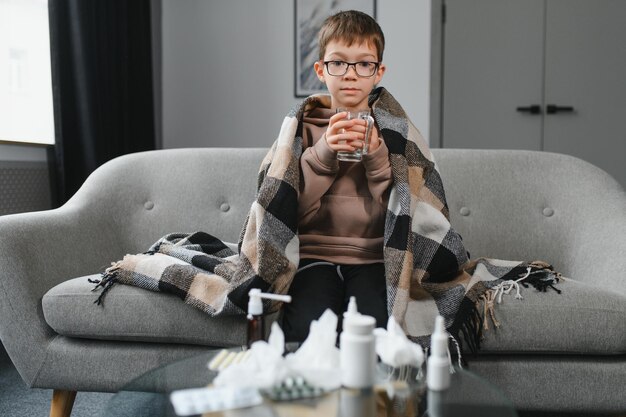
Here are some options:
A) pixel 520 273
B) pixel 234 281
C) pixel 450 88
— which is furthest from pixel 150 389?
pixel 450 88

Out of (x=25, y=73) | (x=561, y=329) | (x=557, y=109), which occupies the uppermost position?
(x=25, y=73)

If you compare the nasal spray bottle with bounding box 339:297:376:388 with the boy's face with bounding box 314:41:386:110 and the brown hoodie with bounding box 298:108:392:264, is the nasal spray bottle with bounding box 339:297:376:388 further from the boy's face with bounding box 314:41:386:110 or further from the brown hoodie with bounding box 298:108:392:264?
the boy's face with bounding box 314:41:386:110

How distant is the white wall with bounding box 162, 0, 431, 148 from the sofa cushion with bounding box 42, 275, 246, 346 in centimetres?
213

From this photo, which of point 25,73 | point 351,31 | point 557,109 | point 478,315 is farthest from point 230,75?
point 478,315

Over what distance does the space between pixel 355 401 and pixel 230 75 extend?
2.90m

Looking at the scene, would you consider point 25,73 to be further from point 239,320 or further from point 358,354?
point 358,354

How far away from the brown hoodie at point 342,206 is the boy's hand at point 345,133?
0.10 m

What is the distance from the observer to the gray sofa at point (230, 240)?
1332mm

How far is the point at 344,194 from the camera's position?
1575mm

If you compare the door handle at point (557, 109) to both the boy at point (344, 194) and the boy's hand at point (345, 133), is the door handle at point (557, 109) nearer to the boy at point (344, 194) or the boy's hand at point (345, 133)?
the boy at point (344, 194)

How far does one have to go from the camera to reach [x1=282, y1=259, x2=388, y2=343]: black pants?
1331 millimetres

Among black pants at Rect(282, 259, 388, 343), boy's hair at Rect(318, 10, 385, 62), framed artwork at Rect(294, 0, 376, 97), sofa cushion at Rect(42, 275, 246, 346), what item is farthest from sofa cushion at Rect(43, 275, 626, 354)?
framed artwork at Rect(294, 0, 376, 97)

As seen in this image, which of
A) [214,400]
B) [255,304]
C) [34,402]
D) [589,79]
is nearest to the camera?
[214,400]

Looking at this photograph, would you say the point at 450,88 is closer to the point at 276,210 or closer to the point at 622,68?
the point at 622,68
